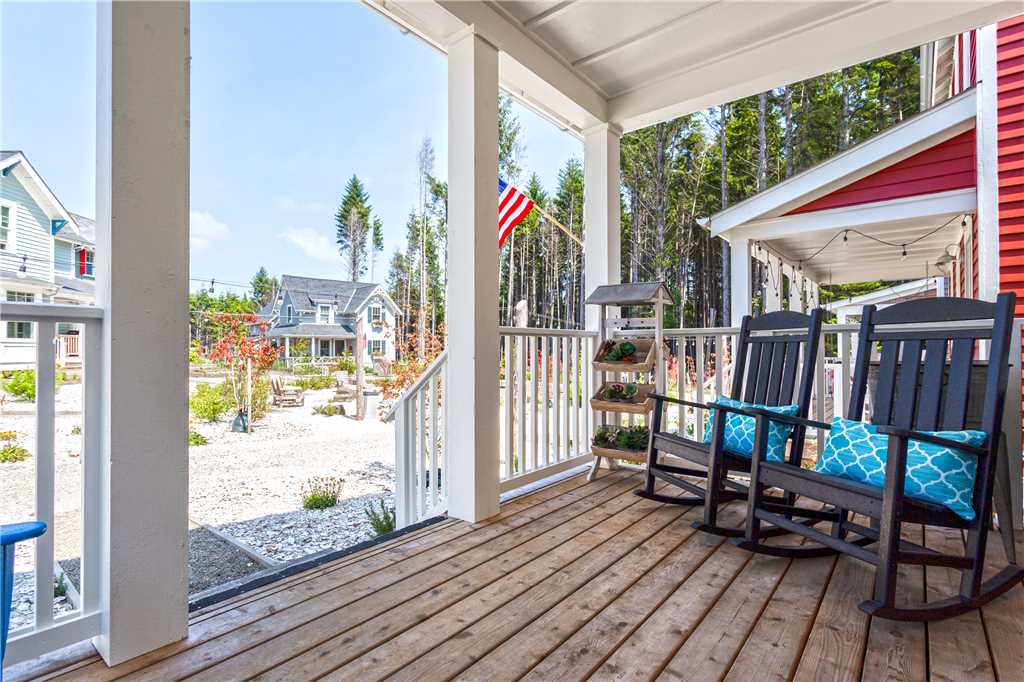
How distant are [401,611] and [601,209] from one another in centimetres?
293

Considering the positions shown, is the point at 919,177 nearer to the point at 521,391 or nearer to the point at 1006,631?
the point at 521,391

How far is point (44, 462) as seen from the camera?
1482mm

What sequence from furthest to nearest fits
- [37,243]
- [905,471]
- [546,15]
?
[37,243]
[546,15]
[905,471]

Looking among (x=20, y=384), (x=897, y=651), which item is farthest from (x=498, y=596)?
(x=20, y=384)

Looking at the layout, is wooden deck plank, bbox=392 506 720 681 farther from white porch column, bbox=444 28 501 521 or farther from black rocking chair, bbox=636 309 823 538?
white porch column, bbox=444 28 501 521

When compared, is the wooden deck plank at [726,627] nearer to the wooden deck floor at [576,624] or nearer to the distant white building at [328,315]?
the wooden deck floor at [576,624]

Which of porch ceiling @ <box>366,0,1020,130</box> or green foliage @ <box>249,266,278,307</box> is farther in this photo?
green foliage @ <box>249,266,278,307</box>

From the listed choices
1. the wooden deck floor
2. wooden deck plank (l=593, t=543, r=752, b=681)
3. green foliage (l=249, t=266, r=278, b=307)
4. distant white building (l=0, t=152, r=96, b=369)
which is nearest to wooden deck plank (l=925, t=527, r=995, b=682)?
the wooden deck floor

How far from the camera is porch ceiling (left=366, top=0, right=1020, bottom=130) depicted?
2.72 metres

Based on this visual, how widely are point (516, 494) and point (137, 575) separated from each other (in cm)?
201

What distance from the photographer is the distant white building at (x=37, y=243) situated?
283 inches

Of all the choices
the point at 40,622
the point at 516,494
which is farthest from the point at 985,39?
the point at 40,622

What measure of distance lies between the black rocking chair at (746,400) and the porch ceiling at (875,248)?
9.08ft

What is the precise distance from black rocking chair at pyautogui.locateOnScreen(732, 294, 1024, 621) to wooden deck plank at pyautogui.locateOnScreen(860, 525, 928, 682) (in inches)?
1.8
